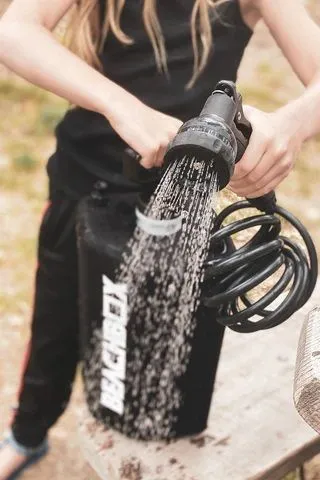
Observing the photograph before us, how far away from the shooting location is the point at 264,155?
1.04 meters

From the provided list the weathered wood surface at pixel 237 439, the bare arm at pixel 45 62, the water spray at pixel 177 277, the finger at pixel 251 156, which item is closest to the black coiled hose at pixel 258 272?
the water spray at pixel 177 277

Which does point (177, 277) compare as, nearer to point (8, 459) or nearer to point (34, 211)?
point (8, 459)

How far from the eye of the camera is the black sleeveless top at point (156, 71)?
4.80 feet

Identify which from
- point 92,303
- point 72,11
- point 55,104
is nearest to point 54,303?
point 92,303

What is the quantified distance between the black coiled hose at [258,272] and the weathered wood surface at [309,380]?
127 millimetres

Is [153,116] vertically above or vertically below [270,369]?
above

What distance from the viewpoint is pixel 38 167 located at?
3383 millimetres

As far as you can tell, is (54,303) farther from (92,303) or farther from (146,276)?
(146,276)

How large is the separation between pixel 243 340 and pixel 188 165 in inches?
35.7

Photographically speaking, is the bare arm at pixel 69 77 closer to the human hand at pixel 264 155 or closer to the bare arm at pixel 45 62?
the bare arm at pixel 45 62

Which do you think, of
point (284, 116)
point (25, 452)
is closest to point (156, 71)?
point (284, 116)

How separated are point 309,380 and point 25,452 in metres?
1.24

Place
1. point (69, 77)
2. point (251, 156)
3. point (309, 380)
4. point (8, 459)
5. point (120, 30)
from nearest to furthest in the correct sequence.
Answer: point (309, 380)
point (251, 156)
point (69, 77)
point (120, 30)
point (8, 459)

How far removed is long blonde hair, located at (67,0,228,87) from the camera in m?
1.44
